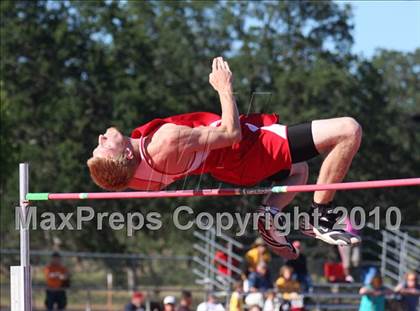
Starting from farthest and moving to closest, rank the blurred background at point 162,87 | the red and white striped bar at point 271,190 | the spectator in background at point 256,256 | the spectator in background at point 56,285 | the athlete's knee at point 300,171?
the blurred background at point 162,87 < the spectator in background at point 56,285 < the spectator in background at point 256,256 < the athlete's knee at point 300,171 < the red and white striped bar at point 271,190

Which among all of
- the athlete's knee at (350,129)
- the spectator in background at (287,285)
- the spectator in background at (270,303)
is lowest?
the spectator in background at (270,303)

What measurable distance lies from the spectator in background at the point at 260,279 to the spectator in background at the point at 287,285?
0.74ft

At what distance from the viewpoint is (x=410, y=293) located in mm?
12602

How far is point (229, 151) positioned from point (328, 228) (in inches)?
33.1

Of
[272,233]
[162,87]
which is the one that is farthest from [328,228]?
[162,87]

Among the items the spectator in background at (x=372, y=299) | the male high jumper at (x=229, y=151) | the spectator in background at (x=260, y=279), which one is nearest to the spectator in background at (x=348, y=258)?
the spectator in background at (x=260, y=279)

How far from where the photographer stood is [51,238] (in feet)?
90.1

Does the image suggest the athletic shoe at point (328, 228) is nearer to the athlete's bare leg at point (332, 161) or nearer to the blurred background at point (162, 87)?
the athlete's bare leg at point (332, 161)

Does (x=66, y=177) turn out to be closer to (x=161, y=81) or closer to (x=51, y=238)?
(x=51, y=238)

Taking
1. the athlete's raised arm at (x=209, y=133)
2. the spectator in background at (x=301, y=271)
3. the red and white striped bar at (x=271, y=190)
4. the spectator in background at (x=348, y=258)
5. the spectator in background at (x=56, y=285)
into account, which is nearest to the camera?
the red and white striped bar at (x=271, y=190)

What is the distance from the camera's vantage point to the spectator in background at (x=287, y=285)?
12508 mm

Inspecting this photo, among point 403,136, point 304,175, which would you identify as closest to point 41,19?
point 403,136

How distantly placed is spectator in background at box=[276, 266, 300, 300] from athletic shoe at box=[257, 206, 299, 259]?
617 cm

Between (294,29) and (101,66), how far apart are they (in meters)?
7.21
